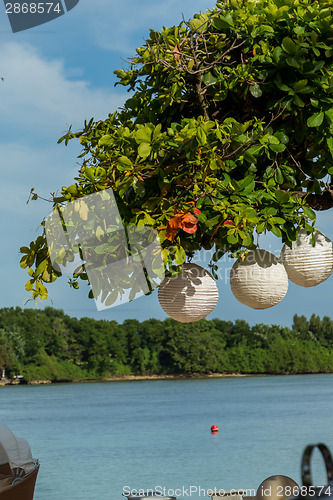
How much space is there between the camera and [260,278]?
8.93ft

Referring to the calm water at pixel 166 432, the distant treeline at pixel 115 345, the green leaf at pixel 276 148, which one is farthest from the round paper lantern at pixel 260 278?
→ the distant treeline at pixel 115 345

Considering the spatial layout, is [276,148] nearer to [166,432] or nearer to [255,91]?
[255,91]

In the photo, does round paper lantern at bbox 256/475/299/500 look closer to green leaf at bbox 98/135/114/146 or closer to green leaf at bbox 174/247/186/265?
green leaf at bbox 174/247/186/265

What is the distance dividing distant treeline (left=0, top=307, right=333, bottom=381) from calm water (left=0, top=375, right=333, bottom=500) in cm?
276

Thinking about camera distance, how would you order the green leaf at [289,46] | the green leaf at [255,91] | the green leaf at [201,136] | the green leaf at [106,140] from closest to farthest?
the green leaf at [201,136] < the green leaf at [289,46] < the green leaf at [255,91] < the green leaf at [106,140]

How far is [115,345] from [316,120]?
4461cm

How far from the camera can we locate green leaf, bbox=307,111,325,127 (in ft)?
8.05

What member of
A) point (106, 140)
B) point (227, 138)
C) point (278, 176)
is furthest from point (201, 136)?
point (106, 140)

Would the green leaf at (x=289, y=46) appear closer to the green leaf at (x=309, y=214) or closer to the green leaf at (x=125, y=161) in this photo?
the green leaf at (x=309, y=214)

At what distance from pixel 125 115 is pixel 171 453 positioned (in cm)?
2688

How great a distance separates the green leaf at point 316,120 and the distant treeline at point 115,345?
140 ft

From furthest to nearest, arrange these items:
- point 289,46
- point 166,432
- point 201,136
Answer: point 166,432
point 289,46
point 201,136

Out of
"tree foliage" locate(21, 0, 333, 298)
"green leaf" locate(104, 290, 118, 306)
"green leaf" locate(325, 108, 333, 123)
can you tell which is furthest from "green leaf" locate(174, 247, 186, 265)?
"green leaf" locate(325, 108, 333, 123)

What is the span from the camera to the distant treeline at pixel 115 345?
149 ft
